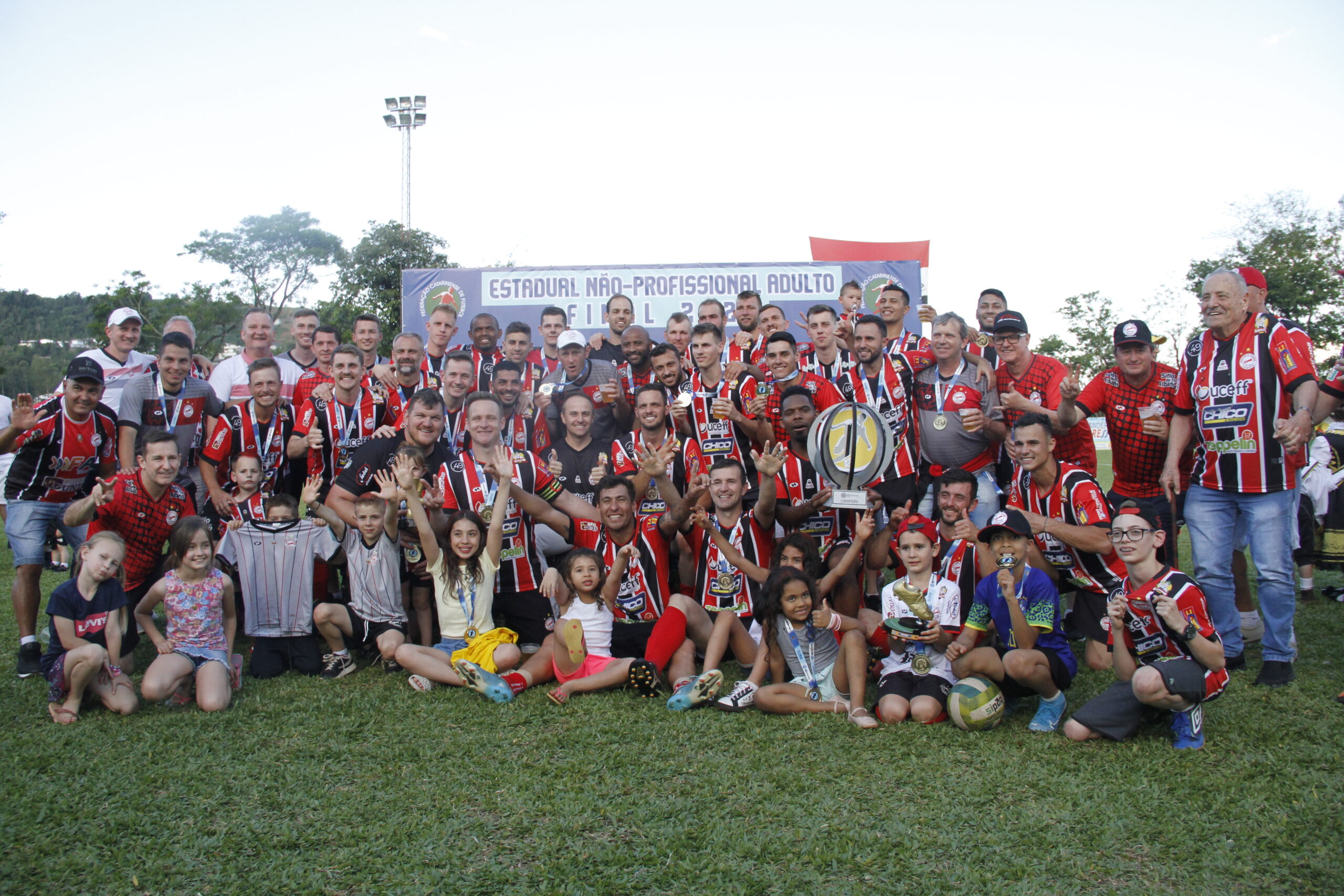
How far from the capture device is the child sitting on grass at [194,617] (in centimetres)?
532

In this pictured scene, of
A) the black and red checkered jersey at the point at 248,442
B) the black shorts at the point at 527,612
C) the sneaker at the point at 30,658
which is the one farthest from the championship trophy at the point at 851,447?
the sneaker at the point at 30,658

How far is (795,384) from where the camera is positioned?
6.64 m

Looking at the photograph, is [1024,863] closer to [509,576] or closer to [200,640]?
[509,576]

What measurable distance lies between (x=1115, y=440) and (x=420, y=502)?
16.2ft

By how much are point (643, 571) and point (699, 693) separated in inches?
48.1

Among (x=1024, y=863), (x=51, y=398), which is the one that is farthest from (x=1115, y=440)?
(x=51, y=398)

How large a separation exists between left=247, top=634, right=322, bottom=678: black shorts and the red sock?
236 cm

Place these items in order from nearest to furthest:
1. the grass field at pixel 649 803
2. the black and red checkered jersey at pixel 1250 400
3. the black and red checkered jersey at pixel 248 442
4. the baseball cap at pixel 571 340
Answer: the grass field at pixel 649 803 < the black and red checkered jersey at pixel 1250 400 < the black and red checkered jersey at pixel 248 442 < the baseball cap at pixel 571 340

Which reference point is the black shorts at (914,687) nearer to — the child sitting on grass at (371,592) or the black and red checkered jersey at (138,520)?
the child sitting on grass at (371,592)

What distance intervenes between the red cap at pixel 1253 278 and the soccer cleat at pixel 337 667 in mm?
6382

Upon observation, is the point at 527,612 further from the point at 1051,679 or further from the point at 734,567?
the point at 1051,679

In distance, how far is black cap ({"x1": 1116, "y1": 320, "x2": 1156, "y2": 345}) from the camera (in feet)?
20.0

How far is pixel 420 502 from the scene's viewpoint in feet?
19.7

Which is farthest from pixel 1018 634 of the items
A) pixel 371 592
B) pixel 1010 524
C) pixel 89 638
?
pixel 89 638
